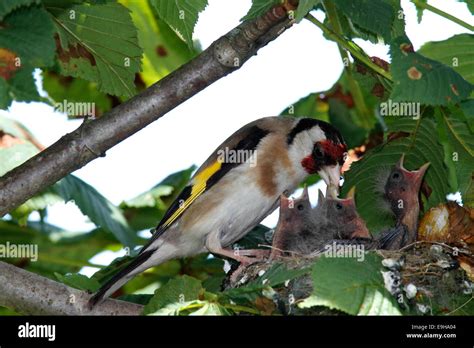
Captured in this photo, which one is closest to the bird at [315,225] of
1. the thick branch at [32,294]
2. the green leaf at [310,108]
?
the green leaf at [310,108]

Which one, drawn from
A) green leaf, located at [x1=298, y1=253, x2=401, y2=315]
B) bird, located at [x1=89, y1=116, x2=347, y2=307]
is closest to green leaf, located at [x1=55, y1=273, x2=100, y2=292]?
bird, located at [x1=89, y1=116, x2=347, y2=307]

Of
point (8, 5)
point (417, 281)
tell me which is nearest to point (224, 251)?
point (417, 281)

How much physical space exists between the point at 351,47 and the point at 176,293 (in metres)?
1.56

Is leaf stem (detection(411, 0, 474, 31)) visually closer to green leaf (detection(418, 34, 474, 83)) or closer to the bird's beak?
green leaf (detection(418, 34, 474, 83))

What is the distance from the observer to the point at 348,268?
4.62 meters

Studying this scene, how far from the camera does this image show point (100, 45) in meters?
6.01

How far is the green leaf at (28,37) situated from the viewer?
4547 mm

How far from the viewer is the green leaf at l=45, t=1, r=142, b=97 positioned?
5926mm

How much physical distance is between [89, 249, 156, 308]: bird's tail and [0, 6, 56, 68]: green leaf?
140 cm

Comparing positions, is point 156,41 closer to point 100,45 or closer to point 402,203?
point 100,45

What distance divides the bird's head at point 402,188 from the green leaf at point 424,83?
5.59ft

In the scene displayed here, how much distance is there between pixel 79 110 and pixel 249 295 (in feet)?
9.59
